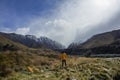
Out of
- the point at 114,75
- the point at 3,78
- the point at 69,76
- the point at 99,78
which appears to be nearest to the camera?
the point at 3,78

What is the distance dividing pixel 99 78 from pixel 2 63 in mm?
11339

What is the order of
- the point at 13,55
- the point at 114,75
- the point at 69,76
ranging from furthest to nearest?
the point at 13,55 → the point at 114,75 → the point at 69,76

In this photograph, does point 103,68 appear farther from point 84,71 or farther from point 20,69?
point 20,69

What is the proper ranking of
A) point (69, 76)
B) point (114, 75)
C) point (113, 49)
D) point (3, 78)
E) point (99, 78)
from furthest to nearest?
point (113, 49) < point (114, 75) < point (99, 78) < point (69, 76) < point (3, 78)

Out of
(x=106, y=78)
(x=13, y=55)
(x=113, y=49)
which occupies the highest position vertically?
(x=113, y=49)

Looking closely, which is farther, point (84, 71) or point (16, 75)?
point (84, 71)

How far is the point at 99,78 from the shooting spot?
30.0 metres

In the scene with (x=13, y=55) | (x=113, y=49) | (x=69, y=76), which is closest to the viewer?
(x=69, y=76)

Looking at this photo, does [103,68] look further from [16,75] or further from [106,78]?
[16,75]

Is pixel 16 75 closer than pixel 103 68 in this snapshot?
Yes

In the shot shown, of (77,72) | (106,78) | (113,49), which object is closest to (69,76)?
(77,72)

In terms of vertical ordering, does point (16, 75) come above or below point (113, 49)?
below

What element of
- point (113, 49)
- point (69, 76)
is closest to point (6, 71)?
point (69, 76)

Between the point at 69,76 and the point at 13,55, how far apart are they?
12.1 m
